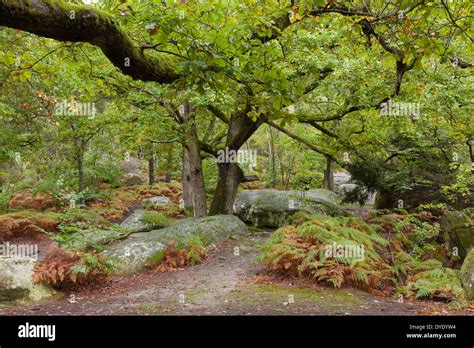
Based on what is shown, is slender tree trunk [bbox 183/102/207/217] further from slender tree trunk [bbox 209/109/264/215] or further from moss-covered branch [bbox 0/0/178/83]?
moss-covered branch [bbox 0/0/178/83]

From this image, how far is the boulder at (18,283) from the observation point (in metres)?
6.68

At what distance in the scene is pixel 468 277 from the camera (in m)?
7.02

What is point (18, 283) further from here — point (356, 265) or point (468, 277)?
point (468, 277)

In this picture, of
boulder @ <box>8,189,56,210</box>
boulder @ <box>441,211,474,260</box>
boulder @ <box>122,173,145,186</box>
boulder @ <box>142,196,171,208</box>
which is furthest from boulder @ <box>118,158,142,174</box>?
boulder @ <box>441,211,474,260</box>

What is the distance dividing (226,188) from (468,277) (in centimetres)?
777

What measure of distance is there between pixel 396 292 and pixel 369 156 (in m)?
7.68

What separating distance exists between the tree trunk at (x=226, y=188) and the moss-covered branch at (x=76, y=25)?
8.29 m

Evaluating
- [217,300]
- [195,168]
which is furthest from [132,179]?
[217,300]

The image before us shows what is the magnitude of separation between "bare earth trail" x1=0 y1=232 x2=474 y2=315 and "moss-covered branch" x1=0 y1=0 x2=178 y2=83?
3.79 m

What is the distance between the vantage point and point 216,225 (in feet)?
38.1

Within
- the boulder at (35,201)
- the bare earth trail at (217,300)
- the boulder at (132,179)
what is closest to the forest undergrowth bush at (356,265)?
the bare earth trail at (217,300)
